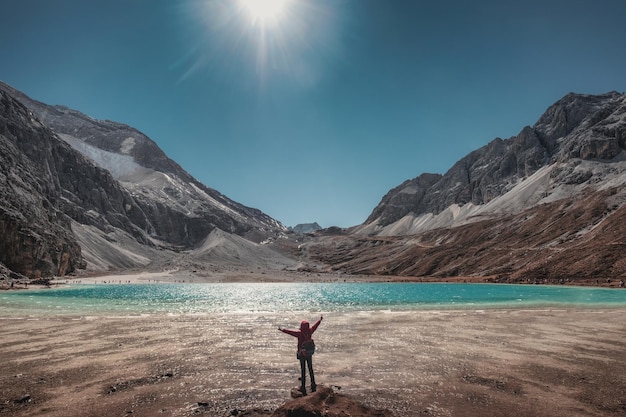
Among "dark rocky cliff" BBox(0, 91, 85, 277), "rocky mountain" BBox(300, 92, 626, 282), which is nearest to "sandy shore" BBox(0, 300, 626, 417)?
"dark rocky cliff" BBox(0, 91, 85, 277)

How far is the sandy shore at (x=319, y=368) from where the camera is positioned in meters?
12.1

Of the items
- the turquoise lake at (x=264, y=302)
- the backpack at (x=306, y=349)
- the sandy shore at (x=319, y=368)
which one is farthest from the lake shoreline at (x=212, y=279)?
the backpack at (x=306, y=349)

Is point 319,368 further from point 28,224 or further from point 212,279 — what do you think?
point 212,279

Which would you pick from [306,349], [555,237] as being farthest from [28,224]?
[555,237]

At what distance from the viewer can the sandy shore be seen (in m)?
12.1

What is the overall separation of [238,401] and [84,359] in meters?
10.0

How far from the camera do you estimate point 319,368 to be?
16.7 metres

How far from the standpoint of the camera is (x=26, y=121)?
172 meters

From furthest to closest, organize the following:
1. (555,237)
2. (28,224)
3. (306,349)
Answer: (555,237) < (28,224) < (306,349)

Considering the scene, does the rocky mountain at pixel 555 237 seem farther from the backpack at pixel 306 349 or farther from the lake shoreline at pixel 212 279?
the backpack at pixel 306 349

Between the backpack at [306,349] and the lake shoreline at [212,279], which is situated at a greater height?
the lake shoreline at [212,279]

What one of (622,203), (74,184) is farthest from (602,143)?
(74,184)

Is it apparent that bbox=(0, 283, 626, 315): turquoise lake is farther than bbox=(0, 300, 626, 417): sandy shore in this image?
Yes

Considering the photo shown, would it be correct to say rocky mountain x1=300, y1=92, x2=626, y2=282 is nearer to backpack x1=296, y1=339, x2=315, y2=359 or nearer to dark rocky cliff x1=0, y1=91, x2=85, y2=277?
backpack x1=296, y1=339, x2=315, y2=359
